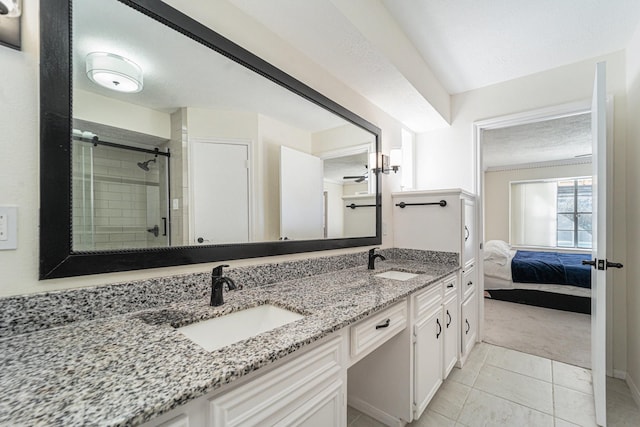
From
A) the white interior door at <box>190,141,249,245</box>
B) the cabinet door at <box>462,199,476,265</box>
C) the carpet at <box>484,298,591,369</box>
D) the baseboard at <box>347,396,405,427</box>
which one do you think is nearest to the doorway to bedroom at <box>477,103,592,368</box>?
the carpet at <box>484,298,591,369</box>

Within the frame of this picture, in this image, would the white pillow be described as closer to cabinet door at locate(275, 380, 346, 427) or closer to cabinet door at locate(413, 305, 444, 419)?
cabinet door at locate(413, 305, 444, 419)

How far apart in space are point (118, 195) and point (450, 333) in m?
2.14

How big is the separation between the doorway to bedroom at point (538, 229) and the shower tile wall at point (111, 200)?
2.76 m

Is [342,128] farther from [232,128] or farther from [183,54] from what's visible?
[183,54]

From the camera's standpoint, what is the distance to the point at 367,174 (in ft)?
7.26

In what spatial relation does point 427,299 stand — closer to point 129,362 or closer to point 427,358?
point 427,358

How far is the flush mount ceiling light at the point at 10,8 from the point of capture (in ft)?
2.32

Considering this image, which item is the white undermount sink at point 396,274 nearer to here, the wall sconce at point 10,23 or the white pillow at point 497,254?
the wall sconce at point 10,23

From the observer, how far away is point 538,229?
5730 millimetres

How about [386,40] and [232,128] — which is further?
[386,40]

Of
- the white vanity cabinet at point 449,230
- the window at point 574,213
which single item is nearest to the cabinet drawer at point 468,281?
the white vanity cabinet at point 449,230

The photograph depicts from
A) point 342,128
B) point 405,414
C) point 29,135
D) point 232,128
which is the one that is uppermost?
point 342,128

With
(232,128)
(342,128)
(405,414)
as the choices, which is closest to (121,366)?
(232,128)

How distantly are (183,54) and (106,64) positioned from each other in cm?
29
